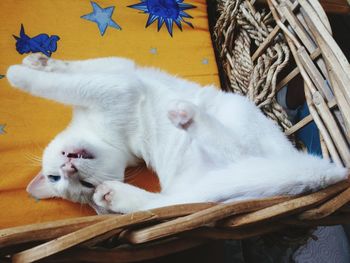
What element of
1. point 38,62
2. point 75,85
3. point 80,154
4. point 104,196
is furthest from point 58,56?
point 104,196

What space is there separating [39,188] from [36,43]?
0.52 meters

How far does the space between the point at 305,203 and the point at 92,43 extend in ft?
3.01

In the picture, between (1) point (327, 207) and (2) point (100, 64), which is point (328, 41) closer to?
(1) point (327, 207)

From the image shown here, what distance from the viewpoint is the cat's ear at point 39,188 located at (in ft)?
3.06

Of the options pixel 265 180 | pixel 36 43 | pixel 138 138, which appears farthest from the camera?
pixel 36 43

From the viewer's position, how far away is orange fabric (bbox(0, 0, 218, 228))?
95 cm

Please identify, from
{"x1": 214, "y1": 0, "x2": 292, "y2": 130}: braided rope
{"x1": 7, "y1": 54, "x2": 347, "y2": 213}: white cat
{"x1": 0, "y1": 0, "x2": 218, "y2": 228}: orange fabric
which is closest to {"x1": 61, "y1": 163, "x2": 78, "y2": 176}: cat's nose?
{"x1": 7, "y1": 54, "x2": 347, "y2": 213}: white cat

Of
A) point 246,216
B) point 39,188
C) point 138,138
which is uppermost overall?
point 138,138

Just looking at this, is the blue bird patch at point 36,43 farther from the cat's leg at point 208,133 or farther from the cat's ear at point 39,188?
the cat's leg at point 208,133

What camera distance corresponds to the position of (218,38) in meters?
1.37

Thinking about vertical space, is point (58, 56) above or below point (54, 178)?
above

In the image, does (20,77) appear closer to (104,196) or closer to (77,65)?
(77,65)

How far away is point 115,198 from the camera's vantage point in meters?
0.88

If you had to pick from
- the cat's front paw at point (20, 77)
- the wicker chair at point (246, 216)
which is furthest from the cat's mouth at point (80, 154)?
the wicker chair at point (246, 216)
